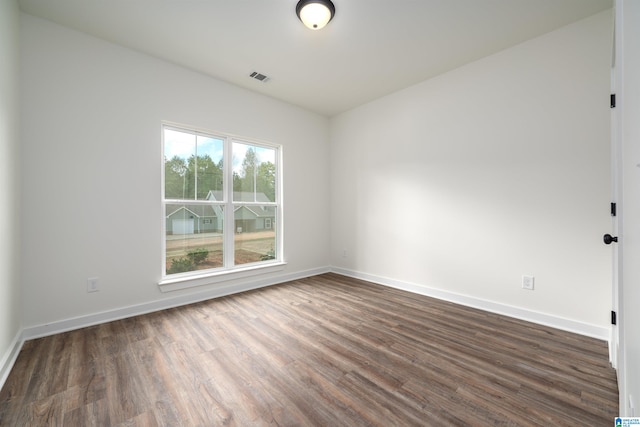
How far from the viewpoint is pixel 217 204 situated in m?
3.47

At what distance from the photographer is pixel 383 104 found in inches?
154

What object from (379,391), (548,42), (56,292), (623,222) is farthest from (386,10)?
(56,292)

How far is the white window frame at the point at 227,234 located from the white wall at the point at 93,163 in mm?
96

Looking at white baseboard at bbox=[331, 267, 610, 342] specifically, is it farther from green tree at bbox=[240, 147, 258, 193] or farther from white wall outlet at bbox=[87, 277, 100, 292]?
white wall outlet at bbox=[87, 277, 100, 292]

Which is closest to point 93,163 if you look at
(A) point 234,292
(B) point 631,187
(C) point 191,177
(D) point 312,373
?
(C) point 191,177

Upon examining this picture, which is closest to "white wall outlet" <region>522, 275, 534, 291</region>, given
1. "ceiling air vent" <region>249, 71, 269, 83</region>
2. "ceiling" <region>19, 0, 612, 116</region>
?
"ceiling" <region>19, 0, 612, 116</region>

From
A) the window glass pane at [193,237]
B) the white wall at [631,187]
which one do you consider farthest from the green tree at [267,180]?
the white wall at [631,187]

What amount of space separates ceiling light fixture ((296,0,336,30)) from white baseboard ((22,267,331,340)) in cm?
309

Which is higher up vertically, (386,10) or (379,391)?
(386,10)

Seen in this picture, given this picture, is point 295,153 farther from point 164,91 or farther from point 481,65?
point 481,65

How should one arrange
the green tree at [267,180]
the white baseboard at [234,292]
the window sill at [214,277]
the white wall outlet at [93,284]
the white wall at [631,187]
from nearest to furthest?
the white wall at [631,187] < the white baseboard at [234,292] < the white wall outlet at [93,284] < the window sill at [214,277] < the green tree at [267,180]

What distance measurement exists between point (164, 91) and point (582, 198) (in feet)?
14.3

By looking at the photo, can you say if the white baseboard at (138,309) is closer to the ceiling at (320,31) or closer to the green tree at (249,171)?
the green tree at (249,171)

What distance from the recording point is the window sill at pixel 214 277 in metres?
3.00
